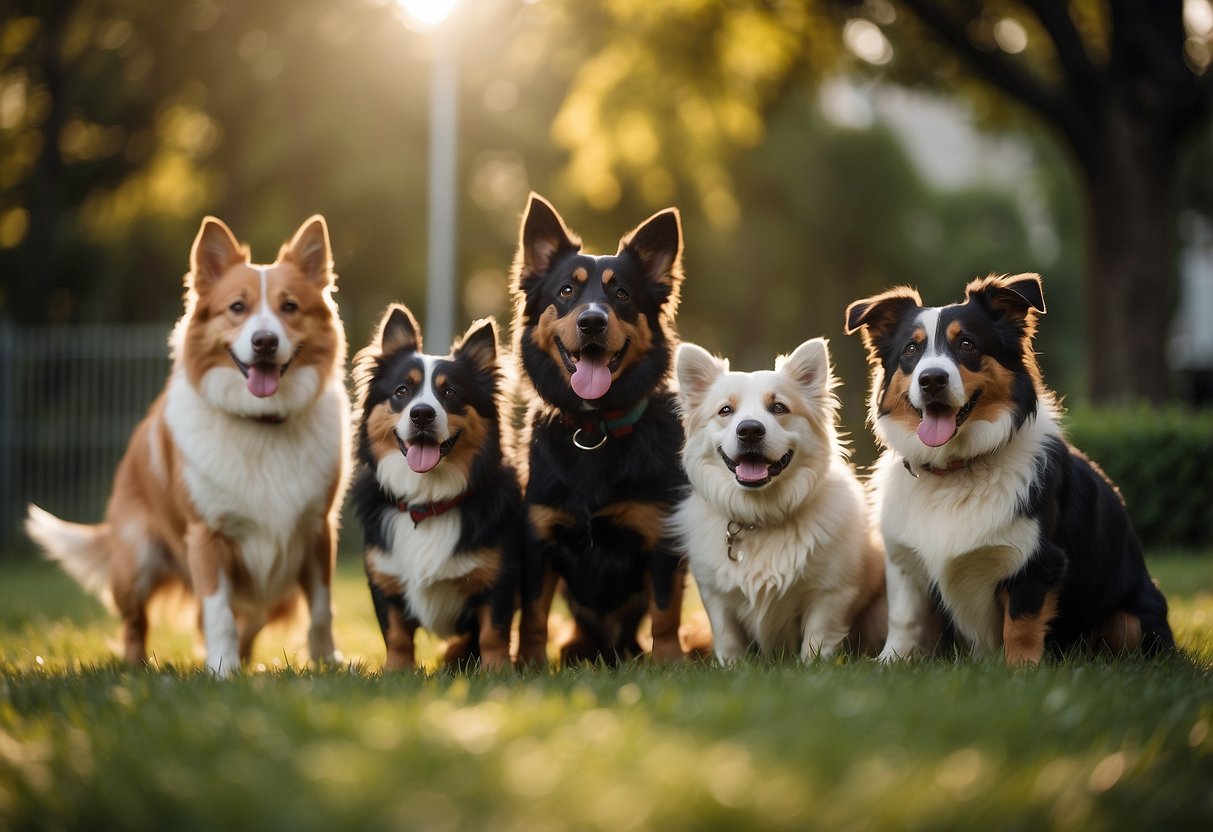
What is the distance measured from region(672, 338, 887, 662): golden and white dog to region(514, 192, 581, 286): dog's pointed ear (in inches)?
33.2

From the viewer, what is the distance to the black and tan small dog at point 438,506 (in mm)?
5148

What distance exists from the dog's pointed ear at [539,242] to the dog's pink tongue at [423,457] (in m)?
0.98

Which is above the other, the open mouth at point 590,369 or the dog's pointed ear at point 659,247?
the dog's pointed ear at point 659,247

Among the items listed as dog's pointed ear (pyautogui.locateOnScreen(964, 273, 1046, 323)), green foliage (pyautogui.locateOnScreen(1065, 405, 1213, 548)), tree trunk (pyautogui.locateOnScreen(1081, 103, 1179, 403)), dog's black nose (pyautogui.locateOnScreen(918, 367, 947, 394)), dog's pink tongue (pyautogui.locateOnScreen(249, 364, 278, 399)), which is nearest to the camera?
dog's black nose (pyautogui.locateOnScreen(918, 367, 947, 394))

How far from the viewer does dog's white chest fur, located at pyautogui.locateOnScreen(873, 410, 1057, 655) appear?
4.59m

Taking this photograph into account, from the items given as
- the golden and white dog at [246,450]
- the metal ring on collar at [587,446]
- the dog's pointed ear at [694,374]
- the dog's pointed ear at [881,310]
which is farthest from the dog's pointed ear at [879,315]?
the golden and white dog at [246,450]

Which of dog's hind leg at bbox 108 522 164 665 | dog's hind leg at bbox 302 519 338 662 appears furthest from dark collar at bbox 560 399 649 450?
dog's hind leg at bbox 108 522 164 665

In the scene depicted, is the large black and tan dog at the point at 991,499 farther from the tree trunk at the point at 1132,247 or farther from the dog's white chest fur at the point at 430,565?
the tree trunk at the point at 1132,247

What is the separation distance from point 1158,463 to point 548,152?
17.0 metres

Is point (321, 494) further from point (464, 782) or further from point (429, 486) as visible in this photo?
point (464, 782)

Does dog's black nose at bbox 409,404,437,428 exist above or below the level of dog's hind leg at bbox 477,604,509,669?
above

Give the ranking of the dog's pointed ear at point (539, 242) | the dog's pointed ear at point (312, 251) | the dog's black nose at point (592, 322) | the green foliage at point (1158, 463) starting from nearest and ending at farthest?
the dog's black nose at point (592, 322) < the dog's pointed ear at point (539, 242) < the dog's pointed ear at point (312, 251) < the green foliage at point (1158, 463)

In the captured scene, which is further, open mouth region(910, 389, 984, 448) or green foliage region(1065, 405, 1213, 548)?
green foliage region(1065, 405, 1213, 548)

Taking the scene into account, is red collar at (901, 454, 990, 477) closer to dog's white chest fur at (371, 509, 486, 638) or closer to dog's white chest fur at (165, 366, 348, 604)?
dog's white chest fur at (371, 509, 486, 638)
